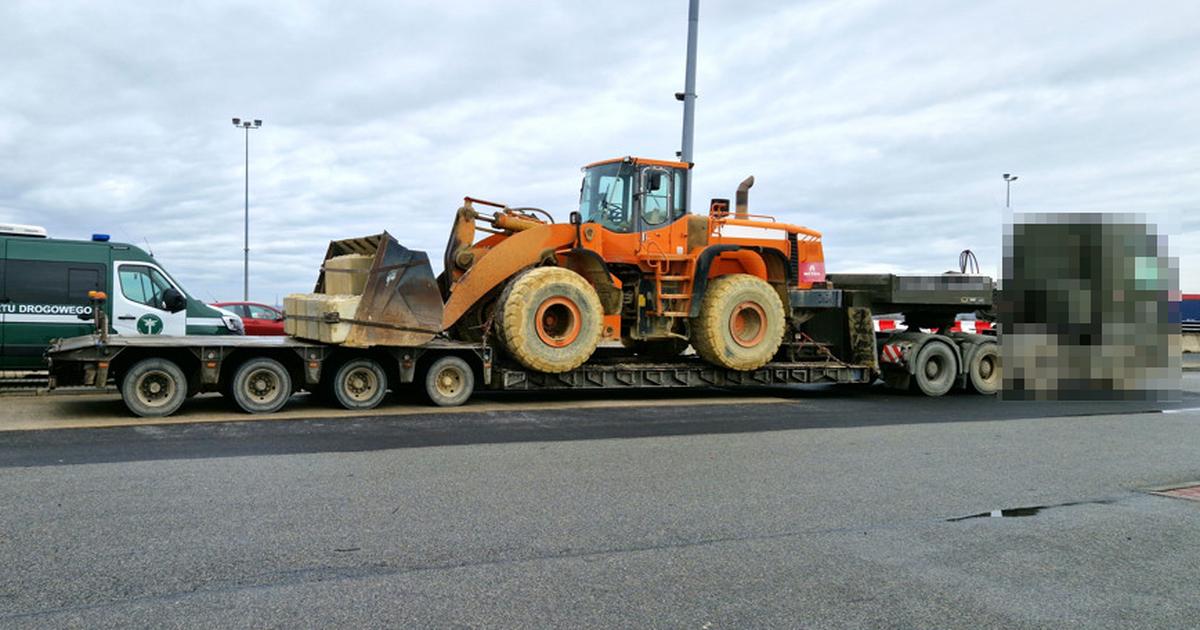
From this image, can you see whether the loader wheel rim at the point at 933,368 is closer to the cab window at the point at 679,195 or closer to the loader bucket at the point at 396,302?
the cab window at the point at 679,195

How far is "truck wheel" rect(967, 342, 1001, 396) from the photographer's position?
16.5 m

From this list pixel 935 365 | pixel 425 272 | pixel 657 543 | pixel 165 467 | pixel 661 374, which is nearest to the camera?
pixel 657 543

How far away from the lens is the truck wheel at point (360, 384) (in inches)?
477

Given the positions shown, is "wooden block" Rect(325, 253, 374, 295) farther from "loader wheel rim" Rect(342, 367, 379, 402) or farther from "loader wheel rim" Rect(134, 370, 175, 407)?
"loader wheel rim" Rect(134, 370, 175, 407)

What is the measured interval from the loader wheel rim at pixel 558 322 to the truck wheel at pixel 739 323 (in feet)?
7.35

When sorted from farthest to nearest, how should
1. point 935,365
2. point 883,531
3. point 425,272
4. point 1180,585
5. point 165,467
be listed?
point 935,365 < point 425,272 < point 165,467 < point 883,531 < point 1180,585

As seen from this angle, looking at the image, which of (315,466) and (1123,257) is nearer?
(315,466)

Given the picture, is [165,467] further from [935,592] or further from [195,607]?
[935,592]

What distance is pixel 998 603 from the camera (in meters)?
4.60

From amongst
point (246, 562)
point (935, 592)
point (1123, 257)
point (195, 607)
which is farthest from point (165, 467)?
point (1123, 257)

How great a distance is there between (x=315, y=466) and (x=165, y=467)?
4.05ft

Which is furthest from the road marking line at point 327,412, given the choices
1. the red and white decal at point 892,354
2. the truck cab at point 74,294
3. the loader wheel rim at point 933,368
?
the loader wheel rim at point 933,368

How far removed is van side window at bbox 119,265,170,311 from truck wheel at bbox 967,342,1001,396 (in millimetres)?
14267

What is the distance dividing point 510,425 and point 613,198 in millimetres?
4884
